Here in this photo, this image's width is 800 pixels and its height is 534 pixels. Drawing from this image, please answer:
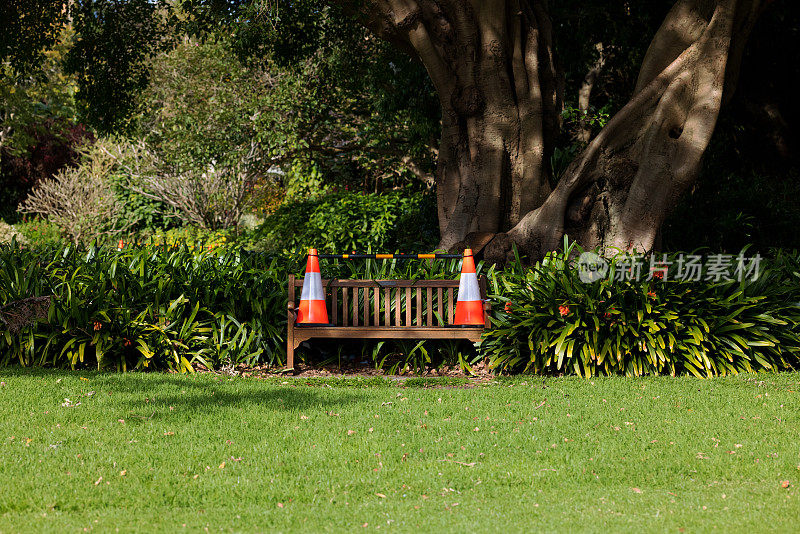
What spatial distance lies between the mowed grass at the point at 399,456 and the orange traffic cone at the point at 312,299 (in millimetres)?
795

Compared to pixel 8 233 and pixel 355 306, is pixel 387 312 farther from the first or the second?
pixel 8 233

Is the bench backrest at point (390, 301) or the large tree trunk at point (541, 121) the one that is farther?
the large tree trunk at point (541, 121)

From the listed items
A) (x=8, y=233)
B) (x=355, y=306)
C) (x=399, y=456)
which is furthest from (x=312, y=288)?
(x=8, y=233)

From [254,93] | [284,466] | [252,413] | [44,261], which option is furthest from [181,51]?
[284,466]

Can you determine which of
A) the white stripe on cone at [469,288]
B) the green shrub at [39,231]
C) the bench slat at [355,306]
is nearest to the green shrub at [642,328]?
the white stripe on cone at [469,288]

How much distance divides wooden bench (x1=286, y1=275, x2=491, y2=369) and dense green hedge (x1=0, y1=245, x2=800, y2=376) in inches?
9.6

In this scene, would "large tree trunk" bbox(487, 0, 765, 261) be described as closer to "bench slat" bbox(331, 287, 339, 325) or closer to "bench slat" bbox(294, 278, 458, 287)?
"bench slat" bbox(294, 278, 458, 287)

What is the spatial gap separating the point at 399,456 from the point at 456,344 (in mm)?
3161

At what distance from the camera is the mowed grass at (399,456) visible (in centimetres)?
372

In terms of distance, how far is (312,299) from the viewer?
7.46 meters

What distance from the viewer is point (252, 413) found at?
573cm

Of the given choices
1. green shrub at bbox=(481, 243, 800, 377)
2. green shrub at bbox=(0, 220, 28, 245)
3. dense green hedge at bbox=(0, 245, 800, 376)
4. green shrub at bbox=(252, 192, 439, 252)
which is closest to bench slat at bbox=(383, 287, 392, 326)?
dense green hedge at bbox=(0, 245, 800, 376)

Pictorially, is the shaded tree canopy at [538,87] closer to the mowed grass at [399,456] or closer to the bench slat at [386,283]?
the bench slat at [386,283]

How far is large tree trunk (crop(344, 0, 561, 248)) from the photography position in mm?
9086
